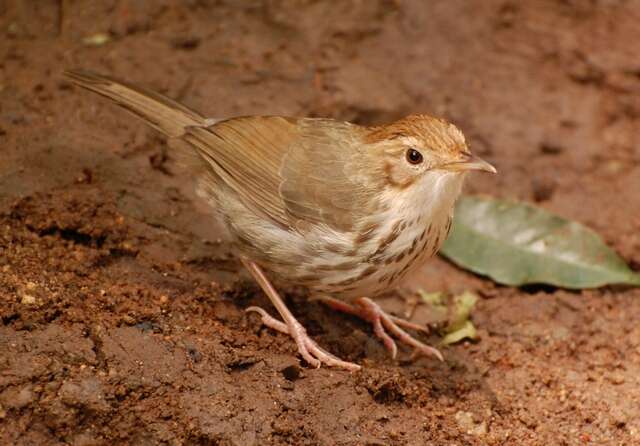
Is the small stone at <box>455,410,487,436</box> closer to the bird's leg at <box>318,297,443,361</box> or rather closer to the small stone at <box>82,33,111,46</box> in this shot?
the bird's leg at <box>318,297,443,361</box>

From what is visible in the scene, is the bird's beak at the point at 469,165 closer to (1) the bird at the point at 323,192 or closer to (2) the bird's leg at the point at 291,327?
(1) the bird at the point at 323,192

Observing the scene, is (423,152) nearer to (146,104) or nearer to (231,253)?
(231,253)

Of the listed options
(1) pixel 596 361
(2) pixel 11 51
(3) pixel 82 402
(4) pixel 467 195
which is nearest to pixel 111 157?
(2) pixel 11 51

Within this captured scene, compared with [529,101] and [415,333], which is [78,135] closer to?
[415,333]

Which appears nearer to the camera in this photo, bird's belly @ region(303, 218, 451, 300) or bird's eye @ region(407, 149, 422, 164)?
bird's eye @ region(407, 149, 422, 164)

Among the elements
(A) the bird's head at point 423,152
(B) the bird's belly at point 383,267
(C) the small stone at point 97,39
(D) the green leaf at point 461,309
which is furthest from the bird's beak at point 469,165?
(C) the small stone at point 97,39

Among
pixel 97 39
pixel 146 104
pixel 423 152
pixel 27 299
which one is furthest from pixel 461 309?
pixel 97 39

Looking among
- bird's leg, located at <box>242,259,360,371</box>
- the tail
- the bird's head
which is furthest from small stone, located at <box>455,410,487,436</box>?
the tail
